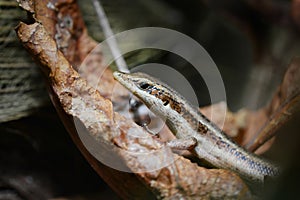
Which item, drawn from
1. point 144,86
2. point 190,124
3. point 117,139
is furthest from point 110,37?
point 117,139

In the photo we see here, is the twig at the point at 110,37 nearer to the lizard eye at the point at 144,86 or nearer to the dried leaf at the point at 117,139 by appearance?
the lizard eye at the point at 144,86

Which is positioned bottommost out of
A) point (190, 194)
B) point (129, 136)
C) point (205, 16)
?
point (190, 194)

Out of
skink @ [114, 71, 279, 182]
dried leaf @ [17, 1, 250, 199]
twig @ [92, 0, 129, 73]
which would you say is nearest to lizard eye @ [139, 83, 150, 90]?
skink @ [114, 71, 279, 182]

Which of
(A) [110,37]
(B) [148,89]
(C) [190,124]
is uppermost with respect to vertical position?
(A) [110,37]

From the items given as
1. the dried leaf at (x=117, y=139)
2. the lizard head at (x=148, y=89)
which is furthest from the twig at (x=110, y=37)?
the dried leaf at (x=117, y=139)

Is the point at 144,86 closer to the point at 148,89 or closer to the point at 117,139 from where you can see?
the point at 148,89

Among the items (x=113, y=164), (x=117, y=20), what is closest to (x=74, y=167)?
(x=113, y=164)

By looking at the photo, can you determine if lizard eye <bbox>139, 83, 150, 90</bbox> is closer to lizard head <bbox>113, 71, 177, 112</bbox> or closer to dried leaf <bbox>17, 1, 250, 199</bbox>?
lizard head <bbox>113, 71, 177, 112</bbox>

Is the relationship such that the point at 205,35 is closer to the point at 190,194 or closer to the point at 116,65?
the point at 116,65
